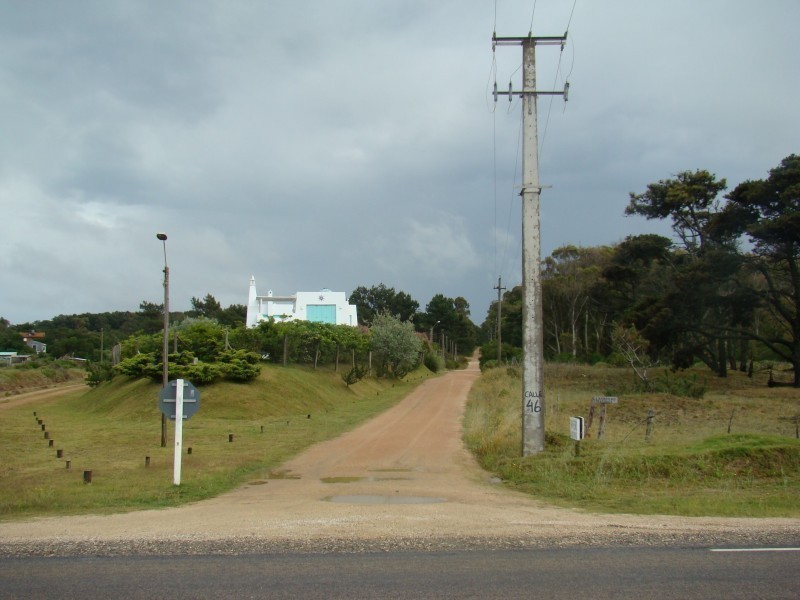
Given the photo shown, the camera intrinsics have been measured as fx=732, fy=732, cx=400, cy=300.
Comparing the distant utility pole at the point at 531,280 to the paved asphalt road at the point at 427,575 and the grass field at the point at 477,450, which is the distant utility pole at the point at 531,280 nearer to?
the grass field at the point at 477,450

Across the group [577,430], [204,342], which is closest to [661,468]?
[577,430]

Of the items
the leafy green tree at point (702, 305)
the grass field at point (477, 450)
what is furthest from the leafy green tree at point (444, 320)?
the grass field at point (477, 450)

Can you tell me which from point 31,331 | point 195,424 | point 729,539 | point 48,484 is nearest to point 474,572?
point 729,539

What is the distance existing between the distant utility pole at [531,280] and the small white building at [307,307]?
2561 inches

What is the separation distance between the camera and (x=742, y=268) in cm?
4388

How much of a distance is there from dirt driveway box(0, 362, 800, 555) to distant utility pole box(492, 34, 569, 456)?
1.85m

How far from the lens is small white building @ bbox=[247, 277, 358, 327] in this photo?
81.8 metres

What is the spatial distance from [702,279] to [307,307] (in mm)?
48421

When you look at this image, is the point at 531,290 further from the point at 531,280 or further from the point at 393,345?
the point at 393,345

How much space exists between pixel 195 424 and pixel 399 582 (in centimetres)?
2392

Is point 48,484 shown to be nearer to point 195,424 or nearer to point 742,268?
point 195,424

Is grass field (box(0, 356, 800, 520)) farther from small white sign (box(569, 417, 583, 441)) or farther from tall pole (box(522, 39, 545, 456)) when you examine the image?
tall pole (box(522, 39, 545, 456))

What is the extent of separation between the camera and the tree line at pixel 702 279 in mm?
42344

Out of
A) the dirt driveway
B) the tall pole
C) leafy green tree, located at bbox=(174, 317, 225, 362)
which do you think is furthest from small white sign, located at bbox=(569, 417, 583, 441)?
leafy green tree, located at bbox=(174, 317, 225, 362)
